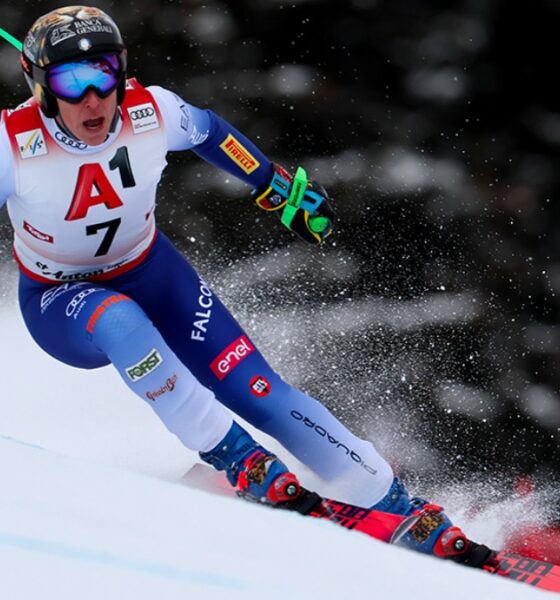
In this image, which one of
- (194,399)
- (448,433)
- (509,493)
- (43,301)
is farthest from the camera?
(448,433)

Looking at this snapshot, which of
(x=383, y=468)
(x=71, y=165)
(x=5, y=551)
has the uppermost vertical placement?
(x=5, y=551)

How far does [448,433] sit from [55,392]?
53.7 inches

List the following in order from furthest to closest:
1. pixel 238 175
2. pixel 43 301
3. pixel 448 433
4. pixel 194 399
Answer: pixel 448 433, pixel 238 175, pixel 43 301, pixel 194 399

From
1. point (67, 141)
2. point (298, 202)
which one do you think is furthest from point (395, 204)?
point (67, 141)

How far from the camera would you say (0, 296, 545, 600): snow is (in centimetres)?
118

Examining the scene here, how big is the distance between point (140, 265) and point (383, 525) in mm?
831

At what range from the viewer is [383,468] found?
2.73 metres

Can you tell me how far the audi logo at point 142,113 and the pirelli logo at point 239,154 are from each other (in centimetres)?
27

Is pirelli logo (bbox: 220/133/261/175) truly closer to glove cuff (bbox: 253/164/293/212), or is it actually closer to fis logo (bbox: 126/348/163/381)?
glove cuff (bbox: 253/164/293/212)

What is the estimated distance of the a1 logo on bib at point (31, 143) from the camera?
2.46m

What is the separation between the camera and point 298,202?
289cm

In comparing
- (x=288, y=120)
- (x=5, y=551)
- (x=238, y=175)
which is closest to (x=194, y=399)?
(x=238, y=175)

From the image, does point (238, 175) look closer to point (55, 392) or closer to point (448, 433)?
point (55, 392)

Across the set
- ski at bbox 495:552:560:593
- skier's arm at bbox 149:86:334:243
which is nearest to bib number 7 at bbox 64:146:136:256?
skier's arm at bbox 149:86:334:243
